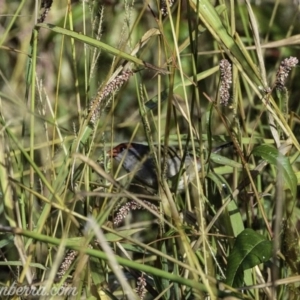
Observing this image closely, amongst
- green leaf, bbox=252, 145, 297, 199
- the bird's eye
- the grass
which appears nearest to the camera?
the grass

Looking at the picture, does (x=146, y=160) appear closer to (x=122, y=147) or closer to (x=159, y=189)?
(x=122, y=147)

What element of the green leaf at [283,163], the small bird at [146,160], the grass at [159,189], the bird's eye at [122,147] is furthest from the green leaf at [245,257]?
the bird's eye at [122,147]

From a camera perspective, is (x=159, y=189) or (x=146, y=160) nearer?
(x=159, y=189)

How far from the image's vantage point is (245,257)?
1.44m

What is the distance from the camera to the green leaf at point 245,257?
4.65 ft

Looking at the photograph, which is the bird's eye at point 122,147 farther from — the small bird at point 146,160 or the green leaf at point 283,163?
the green leaf at point 283,163

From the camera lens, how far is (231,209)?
1763 mm

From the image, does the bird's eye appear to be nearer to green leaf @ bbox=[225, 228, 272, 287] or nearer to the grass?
the grass

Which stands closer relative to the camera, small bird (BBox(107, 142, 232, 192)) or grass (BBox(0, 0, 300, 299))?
grass (BBox(0, 0, 300, 299))

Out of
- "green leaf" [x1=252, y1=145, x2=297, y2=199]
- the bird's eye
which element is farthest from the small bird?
"green leaf" [x1=252, y1=145, x2=297, y2=199]

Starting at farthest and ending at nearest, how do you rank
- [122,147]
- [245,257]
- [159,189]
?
[122,147] → [159,189] → [245,257]

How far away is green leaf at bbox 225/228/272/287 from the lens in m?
1.42

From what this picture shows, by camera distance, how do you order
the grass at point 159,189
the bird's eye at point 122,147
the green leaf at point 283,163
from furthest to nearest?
the bird's eye at point 122,147
the green leaf at point 283,163
the grass at point 159,189

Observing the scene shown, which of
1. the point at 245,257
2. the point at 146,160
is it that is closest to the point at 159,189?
the point at 245,257
